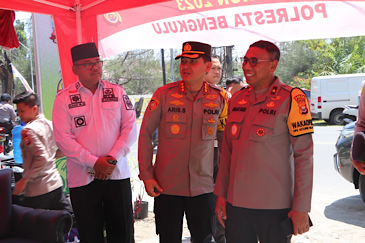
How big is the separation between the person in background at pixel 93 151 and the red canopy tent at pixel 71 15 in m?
0.75

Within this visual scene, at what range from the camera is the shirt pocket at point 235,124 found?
206cm

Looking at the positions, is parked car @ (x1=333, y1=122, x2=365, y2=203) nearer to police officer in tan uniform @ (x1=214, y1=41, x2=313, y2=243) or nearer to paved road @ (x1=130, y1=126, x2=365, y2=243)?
paved road @ (x1=130, y1=126, x2=365, y2=243)

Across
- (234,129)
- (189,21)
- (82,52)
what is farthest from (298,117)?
(189,21)

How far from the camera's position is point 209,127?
2.44 meters

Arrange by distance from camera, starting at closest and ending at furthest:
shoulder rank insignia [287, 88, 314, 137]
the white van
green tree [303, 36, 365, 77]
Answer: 1. shoulder rank insignia [287, 88, 314, 137]
2. the white van
3. green tree [303, 36, 365, 77]

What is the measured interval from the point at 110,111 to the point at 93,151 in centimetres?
34

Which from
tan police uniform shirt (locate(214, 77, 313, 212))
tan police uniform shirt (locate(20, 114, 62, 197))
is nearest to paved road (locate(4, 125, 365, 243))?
tan police uniform shirt (locate(20, 114, 62, 197))

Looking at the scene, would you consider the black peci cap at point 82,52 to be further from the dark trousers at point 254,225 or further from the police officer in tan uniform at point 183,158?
the dark trousers at point 254,225

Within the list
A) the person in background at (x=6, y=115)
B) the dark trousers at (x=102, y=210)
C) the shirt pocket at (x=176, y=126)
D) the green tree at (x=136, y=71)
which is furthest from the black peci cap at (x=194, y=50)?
the green tree at (x=136, y=71)

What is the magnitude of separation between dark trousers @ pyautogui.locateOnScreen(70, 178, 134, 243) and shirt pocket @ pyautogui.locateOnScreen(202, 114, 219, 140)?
84 cm

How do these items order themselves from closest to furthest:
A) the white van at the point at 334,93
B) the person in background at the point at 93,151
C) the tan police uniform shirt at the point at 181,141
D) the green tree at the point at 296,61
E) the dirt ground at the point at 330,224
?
1. the tan police uniform shirt at the point at 181,141
2. the person in background at the point at 93,151
3. the dirt ground at the point at 330,224
4. the white van at the point at 334,93
5. the green tree at the point at 296,61

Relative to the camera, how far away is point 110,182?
9.05ft

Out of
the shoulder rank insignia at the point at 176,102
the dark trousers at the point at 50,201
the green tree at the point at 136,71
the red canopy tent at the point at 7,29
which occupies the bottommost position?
the dark trousers at the point at 50,201

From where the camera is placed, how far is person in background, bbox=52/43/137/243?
270cm
